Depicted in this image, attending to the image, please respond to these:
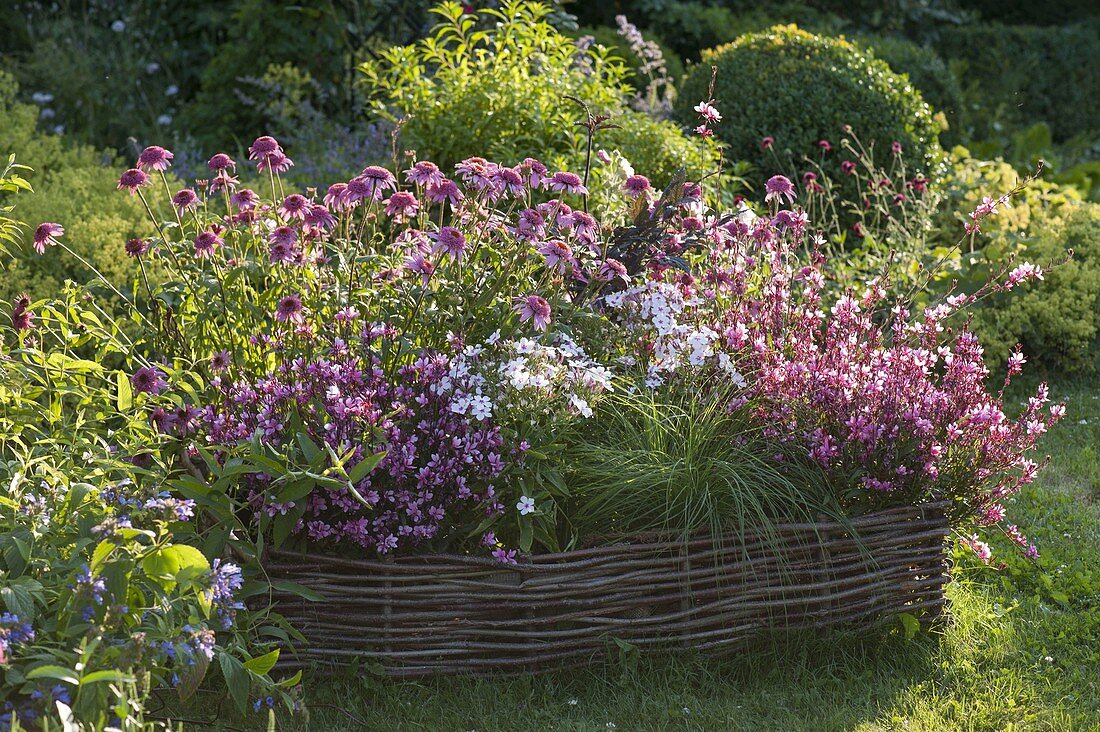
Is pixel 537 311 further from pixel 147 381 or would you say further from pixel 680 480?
pixel 147 381

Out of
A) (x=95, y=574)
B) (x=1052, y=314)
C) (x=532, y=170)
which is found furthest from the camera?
(x=1052, y=314)

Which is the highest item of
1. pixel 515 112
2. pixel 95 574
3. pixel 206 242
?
pixel 206 242

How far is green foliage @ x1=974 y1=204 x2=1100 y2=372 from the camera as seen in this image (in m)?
5.12

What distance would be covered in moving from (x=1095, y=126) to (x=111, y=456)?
12.0 metres

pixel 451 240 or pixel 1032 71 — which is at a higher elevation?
pixel 451 240

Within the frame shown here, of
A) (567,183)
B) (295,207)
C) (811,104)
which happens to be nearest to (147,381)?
(295,207)

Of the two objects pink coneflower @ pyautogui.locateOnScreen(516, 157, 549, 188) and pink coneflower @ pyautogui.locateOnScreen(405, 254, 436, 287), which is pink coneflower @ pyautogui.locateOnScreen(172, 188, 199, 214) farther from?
pink coneflower @ pyautogui.locateOnScreen(516, 157, 549, 188)

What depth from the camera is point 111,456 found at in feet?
8.82

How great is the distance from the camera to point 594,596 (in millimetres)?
2920

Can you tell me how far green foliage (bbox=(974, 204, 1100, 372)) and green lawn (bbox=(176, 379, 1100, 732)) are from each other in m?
1.96

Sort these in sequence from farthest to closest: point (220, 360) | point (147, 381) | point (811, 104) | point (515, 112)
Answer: point (811, 104) < point (515, 112) < point (220, 360) < point (147, 381)

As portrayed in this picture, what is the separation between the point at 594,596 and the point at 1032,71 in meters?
10.7

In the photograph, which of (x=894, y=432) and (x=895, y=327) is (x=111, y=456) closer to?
(x=894, y=432)

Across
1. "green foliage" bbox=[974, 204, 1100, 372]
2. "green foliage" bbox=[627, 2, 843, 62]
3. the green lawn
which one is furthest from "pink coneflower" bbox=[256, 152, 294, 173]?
"green foliage" bbox=[627, 2, 843, 62]
